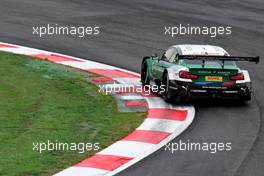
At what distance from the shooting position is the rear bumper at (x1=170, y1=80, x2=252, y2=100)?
15492mm

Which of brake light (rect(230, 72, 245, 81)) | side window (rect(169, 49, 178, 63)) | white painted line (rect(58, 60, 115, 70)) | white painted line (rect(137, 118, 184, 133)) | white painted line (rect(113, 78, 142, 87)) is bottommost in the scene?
white painted line (rect(137, 118, 184, 133))

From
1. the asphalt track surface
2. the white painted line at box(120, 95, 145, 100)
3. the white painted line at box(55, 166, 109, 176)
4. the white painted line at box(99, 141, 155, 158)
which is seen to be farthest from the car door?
the white painted line at box(55, 166, 109, 176)

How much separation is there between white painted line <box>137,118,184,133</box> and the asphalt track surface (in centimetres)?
35

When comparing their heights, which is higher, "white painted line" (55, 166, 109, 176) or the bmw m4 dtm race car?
the bmw m4 dtm race car

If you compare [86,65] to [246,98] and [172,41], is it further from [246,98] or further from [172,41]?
[246,98]

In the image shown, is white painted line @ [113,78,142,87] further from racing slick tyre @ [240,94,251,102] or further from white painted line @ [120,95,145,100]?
racing slick tyre @ [240,94,251,102]

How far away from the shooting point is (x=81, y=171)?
11000 mm

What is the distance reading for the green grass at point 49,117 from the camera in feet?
37.8

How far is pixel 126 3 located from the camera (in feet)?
91.9

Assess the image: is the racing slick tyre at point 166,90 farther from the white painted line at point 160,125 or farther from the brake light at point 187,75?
the white painted line at point 160,125

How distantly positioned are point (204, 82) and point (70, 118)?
3143mm

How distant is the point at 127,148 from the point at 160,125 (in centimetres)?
176

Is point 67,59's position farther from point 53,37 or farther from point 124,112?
point 124,112

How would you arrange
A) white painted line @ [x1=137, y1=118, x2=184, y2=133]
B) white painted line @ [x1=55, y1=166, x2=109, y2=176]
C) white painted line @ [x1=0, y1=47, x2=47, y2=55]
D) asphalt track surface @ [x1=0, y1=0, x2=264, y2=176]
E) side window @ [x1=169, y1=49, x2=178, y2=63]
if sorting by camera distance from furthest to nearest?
white painted line @ [x1=0, y1=47, x2=47, y2=55] → side window @ [x1=169, y1=49, x2=178, y2=63] → white painted line @ [x1=137, y1=118, x2=184, y2=133] → asphalt track surface @ [x1=0, y1=0, x2=264, y2=176] → white painted line @ [x1=55, y1=166, x2=109, y2=176]
